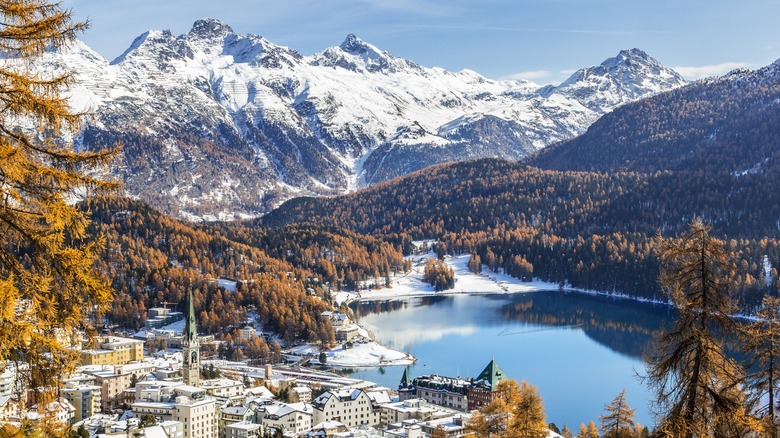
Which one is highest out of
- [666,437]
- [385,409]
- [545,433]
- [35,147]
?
[35,147]

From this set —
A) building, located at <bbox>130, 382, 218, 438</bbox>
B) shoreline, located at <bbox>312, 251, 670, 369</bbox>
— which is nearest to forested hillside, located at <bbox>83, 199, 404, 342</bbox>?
shoreline, located at <bbox>312, 251, 670, 369</bbox>

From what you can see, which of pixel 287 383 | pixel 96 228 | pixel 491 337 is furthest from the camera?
pixel 96 228

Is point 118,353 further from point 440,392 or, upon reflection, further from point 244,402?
point 440,392

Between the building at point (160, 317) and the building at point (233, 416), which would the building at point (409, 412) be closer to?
the building at point (233, 416)

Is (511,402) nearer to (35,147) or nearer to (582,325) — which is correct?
(35,147)

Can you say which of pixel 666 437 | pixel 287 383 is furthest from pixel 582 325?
pixel 666 437

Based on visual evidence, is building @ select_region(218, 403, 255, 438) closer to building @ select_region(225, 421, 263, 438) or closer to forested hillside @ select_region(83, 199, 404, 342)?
building @ select_region(225, 421, 263, 438)

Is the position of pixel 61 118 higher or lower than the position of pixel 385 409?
higher
